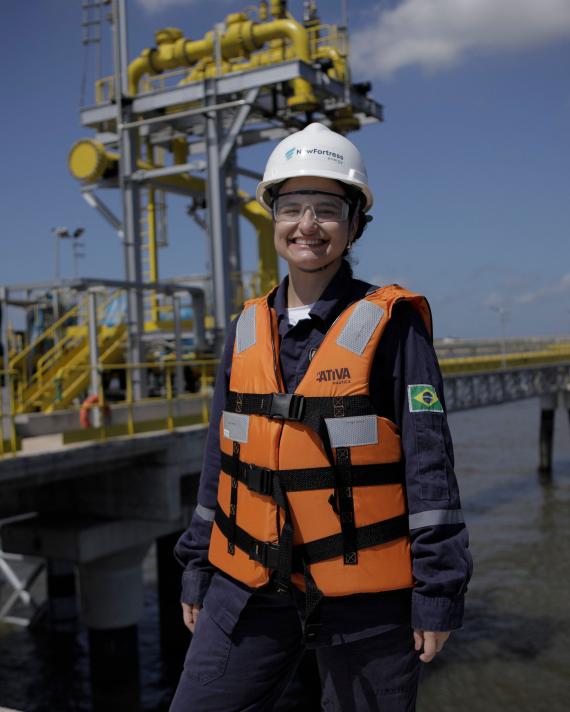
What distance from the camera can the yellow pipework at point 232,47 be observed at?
13.9 m

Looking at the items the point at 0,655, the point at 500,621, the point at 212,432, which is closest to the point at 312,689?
the point at 500,621

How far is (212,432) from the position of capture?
2537mm

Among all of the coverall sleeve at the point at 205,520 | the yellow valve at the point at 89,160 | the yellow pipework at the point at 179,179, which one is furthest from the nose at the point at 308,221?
the yellow valve at the point at 89,160

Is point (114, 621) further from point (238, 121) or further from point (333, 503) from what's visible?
point (333, 503)

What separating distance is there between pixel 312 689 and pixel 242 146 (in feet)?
38.4

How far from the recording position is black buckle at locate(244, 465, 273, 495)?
85.1 inches

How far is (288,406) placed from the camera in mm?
2133

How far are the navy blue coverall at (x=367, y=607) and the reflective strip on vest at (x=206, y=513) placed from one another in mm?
227

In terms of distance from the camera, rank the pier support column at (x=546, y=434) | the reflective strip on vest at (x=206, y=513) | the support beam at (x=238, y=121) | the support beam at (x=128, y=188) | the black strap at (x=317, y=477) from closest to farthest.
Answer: the black strap at (x=317, y=477)
the reflective strip on vest at (x=206, y=513)
the support beam at (x=238, y=121)
the support beam at (x=128, y=188)
the pier support column at (x=546, y=434)

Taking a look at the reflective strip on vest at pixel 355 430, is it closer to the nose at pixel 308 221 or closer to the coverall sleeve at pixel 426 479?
the coverall sleeve at pixel 426 479

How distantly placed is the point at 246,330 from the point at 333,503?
2.19ft

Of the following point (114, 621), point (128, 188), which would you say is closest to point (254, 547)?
point (114, 621)

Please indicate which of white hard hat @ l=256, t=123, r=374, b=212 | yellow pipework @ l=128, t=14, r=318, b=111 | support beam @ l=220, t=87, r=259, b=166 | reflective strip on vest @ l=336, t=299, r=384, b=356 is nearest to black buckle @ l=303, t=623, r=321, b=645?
reflective strip on vest @ l=336, t=299, r=384, b=356

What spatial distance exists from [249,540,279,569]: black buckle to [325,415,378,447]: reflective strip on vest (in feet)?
1.20
